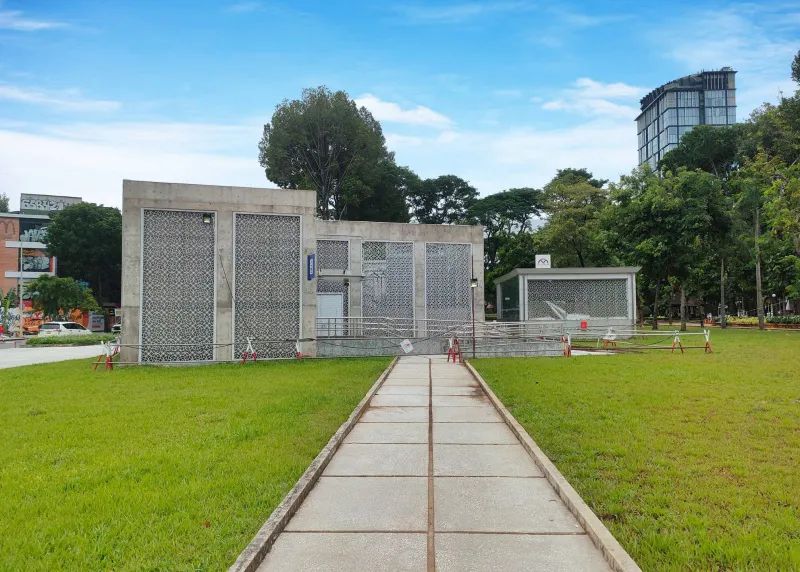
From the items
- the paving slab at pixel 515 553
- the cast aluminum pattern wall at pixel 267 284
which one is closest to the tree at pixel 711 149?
the cast aluminum pattern wall at pixel 267 284

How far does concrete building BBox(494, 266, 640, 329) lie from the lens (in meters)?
30.9

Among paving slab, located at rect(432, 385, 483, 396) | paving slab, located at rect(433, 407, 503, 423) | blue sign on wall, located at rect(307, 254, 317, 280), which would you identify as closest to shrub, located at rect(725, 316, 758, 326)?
blue sign on wall, located at rect(307, 254, 317, 280)

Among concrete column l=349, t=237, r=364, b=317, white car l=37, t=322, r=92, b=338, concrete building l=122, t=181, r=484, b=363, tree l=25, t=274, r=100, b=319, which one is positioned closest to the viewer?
concrete building l=122, t=181, r=484, b=363

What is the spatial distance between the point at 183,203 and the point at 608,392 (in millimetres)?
13974

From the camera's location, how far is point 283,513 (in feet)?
15.0

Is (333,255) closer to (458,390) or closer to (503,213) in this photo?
(458,390)

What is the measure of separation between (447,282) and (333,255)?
5.30 m

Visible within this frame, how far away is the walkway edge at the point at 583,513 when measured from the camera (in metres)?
3.80

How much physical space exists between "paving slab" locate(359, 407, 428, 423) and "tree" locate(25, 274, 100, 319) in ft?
147

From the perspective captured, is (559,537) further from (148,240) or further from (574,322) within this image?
(574,322)

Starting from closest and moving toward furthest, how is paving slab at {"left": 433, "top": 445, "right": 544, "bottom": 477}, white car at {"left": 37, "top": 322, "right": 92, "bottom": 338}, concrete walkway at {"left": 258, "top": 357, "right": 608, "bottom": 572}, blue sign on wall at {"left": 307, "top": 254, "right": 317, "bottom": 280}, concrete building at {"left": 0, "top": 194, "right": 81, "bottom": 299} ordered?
concrete walkway at {"left": 258, "top": 357, "right": 608, "bottom": 572} → paving slab at {"left": 433, "top": 445, "right": 544, "bottom": 477} → blue sign on wall at {"left": 307, "top": 254, "right": 317, "bottom": 280} → white car at {"left": 37, "top": 322, "right": 92, "bottom": 338} → concrete building at {"left": 0, "top": 194, "right": 81, "bottom": 299}

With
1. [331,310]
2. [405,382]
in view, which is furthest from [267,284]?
[405,382]

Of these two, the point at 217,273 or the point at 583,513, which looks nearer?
the point at 583,513

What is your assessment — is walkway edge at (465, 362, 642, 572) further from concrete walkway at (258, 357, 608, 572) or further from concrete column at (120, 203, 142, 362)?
concrete column at (120, 203, 142, 362)
